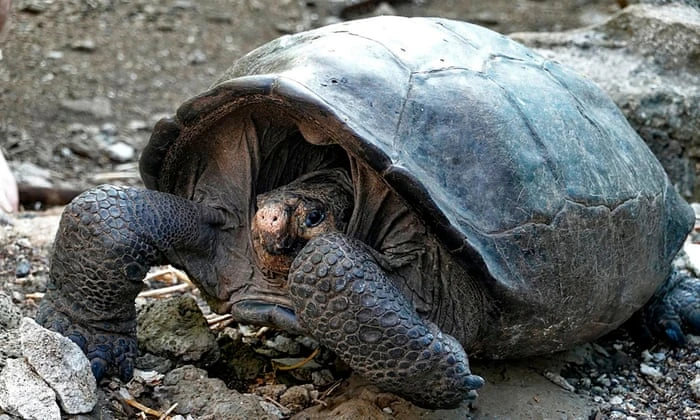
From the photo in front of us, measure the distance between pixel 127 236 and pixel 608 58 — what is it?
349 centimetres

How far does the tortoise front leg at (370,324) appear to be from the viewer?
99.7 inches

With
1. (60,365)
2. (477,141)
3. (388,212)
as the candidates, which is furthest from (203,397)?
(477,141)

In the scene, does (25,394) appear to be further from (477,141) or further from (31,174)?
(31,174)

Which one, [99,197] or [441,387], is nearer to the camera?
[441,387]

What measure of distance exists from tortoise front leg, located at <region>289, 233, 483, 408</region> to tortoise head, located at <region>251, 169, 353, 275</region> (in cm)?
21

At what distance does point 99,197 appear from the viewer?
9.23 ft

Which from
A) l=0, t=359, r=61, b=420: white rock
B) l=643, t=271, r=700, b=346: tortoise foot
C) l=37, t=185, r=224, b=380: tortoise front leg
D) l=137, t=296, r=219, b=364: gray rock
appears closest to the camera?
l=0, t=359, r=61, b=420: white rock

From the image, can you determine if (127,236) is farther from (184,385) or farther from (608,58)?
(608,58)

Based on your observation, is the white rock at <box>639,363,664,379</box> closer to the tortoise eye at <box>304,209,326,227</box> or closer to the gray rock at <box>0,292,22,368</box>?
the tortoise eye at <box>304,209,326,227</box>

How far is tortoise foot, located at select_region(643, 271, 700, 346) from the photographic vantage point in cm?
355

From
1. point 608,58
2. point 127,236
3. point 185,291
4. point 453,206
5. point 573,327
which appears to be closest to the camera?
point 453,206

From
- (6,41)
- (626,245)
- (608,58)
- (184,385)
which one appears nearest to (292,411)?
(184,385)

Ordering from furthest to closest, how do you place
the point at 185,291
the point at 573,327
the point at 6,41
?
the point at 6,41 < the point at 185,291 < the point at 573,327

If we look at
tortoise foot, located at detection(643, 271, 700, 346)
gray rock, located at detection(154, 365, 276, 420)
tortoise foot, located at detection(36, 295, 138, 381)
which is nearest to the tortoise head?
gray rock, located at detection(154, 365, 276, 420)
